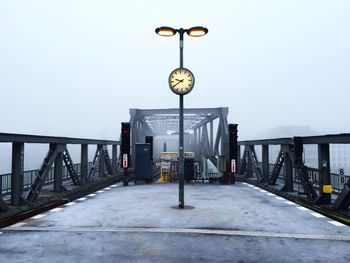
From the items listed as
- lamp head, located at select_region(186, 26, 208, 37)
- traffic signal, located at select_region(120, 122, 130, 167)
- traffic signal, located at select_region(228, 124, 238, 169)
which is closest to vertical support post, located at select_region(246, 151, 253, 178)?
traffic signal, located at select_region(228, 124, 238, 169)

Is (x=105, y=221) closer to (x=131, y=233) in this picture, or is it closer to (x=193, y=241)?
(x=131, y=233)

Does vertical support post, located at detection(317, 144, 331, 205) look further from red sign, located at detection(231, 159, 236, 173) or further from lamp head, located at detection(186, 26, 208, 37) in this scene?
red sign, located at detection(231, 159, 236, 173)

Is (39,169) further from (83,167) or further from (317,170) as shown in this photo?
(317,170)

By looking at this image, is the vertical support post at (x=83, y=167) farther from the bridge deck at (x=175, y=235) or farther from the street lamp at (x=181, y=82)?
the street lamp at (x=181, y=82)

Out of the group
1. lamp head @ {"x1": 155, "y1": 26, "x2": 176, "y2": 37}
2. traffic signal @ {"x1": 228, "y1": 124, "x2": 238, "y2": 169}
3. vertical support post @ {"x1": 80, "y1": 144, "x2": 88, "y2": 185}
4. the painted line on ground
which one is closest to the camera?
the painted line on ground

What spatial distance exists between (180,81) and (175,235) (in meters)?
5.09

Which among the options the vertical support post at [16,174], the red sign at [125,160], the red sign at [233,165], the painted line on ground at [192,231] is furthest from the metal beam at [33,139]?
the red sign at [233,165]

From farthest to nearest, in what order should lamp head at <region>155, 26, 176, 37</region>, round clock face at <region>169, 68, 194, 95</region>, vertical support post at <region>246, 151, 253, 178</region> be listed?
vertical support post at <region>246, 151, 253, 178</region> → round clock face at <region>169, 68, 194, 95</region> → lamp head at <region>155, 26, 176, 37</region>

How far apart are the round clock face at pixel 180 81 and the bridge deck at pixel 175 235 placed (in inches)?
139

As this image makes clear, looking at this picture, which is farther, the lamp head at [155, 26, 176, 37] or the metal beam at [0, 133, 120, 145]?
the lamp head at [155, 26, 176, 37]

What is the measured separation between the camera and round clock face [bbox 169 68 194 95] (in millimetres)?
9844

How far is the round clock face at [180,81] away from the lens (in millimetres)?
9844

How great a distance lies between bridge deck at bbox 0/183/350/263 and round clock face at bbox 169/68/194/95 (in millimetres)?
3526

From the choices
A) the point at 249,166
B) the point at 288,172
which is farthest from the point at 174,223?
the point at 249,166
